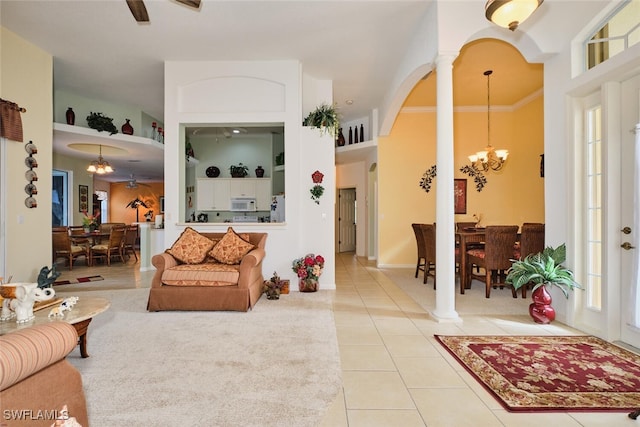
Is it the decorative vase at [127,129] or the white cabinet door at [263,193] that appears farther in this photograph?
Result: the white cabinet door at [263,193]

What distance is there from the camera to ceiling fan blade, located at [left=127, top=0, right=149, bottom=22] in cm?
Result: 273

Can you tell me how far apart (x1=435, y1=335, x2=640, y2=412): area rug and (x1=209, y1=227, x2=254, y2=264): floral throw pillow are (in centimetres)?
253

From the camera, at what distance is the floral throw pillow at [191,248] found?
4.16 m

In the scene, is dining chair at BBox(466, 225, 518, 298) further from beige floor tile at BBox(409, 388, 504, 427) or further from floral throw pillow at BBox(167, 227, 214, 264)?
floral throw pillow at BBox(167, 227, 214, 264)

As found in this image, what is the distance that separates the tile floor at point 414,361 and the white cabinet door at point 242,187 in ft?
11.1

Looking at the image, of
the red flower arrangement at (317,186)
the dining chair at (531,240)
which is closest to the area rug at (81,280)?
the red flower arrangement at (317,186)

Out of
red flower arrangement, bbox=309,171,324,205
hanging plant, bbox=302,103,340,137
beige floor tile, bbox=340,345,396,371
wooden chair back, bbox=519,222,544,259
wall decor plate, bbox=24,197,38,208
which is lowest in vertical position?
beige floor tile, bbox=340,345,396,371

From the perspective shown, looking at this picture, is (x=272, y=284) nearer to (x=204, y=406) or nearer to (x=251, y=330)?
(x=251, y=330)

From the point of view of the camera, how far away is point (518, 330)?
3.30 meters

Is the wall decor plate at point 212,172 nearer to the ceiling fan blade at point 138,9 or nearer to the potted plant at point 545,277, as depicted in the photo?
the ceiling fan blade at point 138,9

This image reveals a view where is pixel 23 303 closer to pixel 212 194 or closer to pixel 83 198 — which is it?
pixel 212 194

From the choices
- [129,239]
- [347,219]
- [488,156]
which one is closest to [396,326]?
[488,156]

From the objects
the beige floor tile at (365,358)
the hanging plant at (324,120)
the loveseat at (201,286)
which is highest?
the hanging plant at (324,120)

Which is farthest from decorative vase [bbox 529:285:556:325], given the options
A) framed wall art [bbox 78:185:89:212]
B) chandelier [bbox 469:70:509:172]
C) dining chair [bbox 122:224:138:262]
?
framed wall art [bbox 78:185:89:212]
